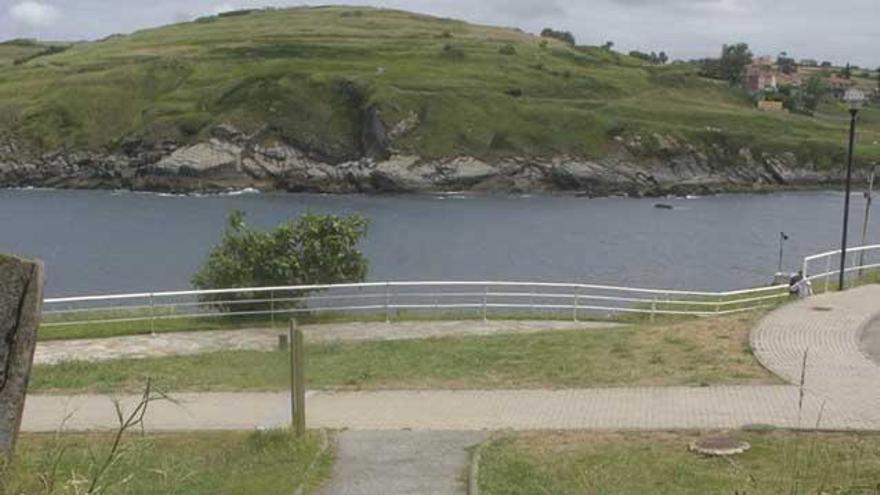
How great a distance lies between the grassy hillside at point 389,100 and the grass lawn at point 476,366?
308 feet

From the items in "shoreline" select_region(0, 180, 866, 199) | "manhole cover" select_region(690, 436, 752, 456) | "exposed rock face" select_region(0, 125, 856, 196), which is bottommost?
"shoreline" select_region(0, 180, 866, 199)

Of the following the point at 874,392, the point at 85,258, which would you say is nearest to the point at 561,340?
the point at 874,392

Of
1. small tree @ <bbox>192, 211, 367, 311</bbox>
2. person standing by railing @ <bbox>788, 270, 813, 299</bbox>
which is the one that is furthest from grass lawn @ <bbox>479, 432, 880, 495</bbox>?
small tree @ <bbox>192, 211, 367, 311</bbox>

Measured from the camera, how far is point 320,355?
16.5m

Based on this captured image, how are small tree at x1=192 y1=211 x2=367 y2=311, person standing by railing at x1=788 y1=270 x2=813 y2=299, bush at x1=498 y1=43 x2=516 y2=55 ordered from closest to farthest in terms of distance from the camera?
person standing by railing at x1=788 y1=270 x2=813 y2=299, small tree at x1=192 y1=211 x2=367 y2=311, bush at x1=498 y1=43 x2=516 y2=55

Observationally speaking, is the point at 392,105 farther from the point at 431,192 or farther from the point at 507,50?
the point at 507,50

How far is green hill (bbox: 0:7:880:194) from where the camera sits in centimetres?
11331

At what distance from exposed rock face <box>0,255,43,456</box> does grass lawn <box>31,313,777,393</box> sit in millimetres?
8983

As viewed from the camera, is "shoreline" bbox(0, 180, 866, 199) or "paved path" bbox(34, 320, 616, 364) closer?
"paved path" bbox(34, 320, 616, 364)

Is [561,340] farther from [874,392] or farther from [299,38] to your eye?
[299,38]

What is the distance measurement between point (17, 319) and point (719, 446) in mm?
6806

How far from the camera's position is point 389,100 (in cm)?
11650

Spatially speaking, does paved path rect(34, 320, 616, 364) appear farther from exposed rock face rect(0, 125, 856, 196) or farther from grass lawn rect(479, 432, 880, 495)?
exposed rock face rect(0, 125, 856, 196)

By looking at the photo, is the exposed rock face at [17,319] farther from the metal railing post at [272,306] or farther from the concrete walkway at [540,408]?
the metal railing post at [272,306]
